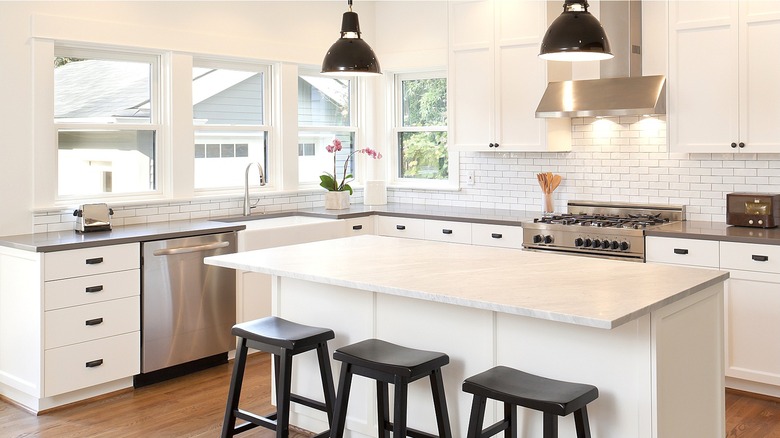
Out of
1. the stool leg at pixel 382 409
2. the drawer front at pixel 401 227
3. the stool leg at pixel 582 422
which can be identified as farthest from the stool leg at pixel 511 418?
the drawer front at pixel 401 227

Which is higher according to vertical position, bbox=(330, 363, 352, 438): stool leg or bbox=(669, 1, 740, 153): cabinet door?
bbox=(669, 1, 740, 153): cabinet door

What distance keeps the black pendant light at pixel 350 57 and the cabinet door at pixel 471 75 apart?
2278mm

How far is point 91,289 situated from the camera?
4.51 metres

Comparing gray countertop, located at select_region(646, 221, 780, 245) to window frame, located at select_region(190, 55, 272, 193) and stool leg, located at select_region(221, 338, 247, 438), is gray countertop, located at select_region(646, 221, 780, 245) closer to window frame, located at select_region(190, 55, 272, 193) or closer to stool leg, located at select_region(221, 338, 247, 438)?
stool leg, located at select_region(221, 338, 247, 438)

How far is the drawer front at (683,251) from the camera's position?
4.57 meters

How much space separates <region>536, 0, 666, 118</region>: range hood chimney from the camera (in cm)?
503

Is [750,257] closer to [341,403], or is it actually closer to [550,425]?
[550,425]

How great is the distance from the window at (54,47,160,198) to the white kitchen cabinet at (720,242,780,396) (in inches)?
155

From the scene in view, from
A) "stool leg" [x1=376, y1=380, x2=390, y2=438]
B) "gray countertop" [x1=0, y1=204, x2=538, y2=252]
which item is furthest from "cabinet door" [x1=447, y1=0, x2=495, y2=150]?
"stool leg" [x1=376, y1=380, x2=390, y2=438]

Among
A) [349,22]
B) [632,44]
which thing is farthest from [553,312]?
[632,44]

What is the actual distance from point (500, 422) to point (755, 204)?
2727 millimetres

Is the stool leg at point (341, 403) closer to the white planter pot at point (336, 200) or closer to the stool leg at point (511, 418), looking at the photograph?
the stool leg at point (511, 418)

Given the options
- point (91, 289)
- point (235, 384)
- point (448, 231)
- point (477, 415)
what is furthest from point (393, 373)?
point (448, 231)

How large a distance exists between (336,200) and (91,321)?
248 centimetres
